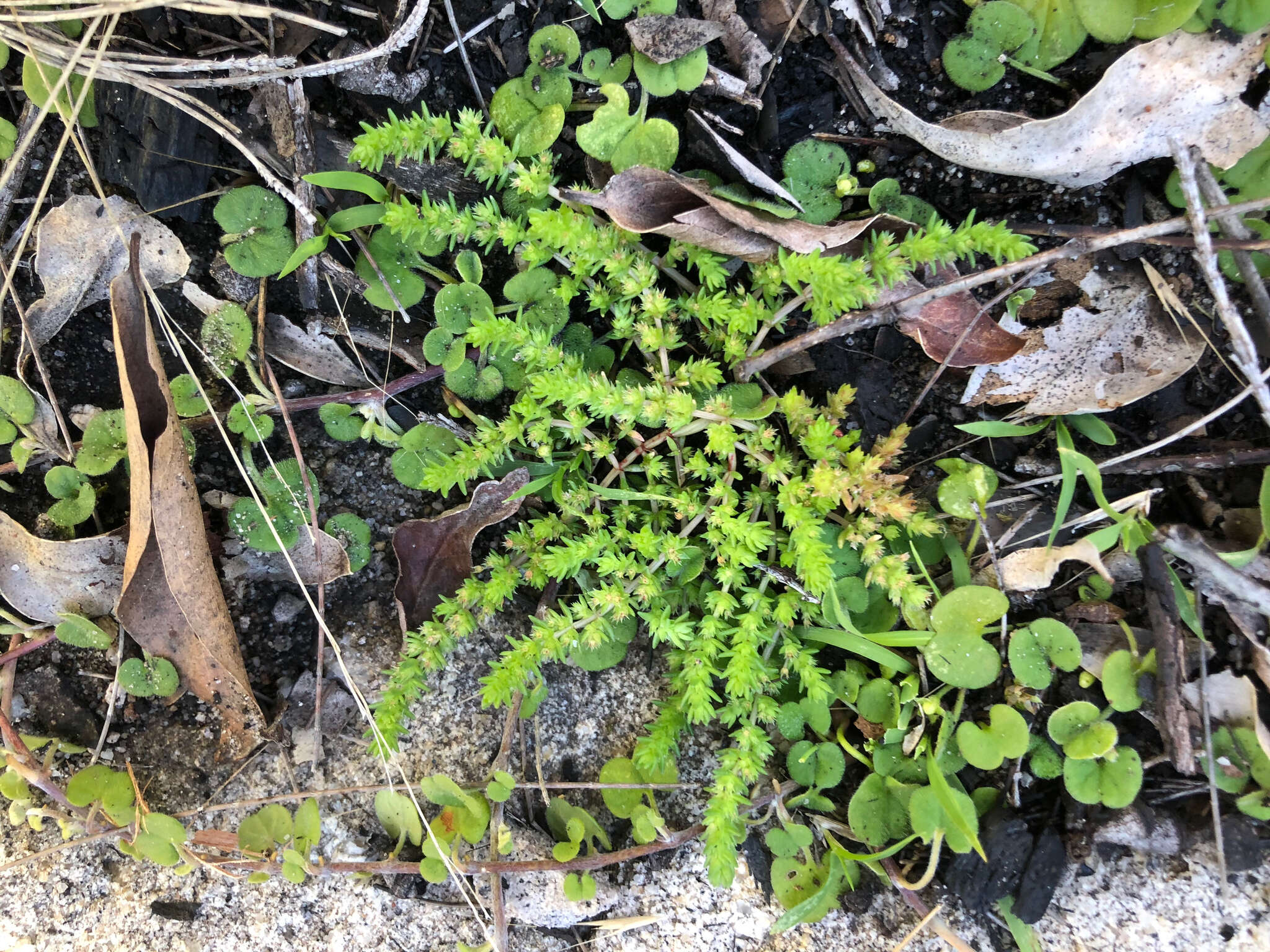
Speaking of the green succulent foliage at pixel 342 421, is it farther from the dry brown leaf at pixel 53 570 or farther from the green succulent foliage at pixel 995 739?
the green succulent foliage at pixel 995 739

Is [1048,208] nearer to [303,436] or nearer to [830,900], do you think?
[830,900]

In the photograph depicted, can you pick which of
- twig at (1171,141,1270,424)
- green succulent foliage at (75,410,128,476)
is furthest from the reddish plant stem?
twig at (1171,141,1270,424)

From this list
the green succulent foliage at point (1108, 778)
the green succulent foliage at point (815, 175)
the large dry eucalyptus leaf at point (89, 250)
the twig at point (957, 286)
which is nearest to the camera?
the twig at point (957, 286)

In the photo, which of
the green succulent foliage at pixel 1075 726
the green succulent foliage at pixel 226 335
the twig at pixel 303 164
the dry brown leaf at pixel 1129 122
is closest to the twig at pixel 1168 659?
the green succulent foliage at pixel 1075 726

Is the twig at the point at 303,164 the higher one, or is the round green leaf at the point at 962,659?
the twig at the point at 303,164

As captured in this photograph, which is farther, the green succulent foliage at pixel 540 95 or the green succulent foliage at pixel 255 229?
the green succulent foliage at pixel 255 229

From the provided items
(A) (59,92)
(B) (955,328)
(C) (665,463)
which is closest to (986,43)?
(B) (955,328)

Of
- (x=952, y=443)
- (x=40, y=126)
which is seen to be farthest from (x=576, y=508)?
(x=40, y=126)
